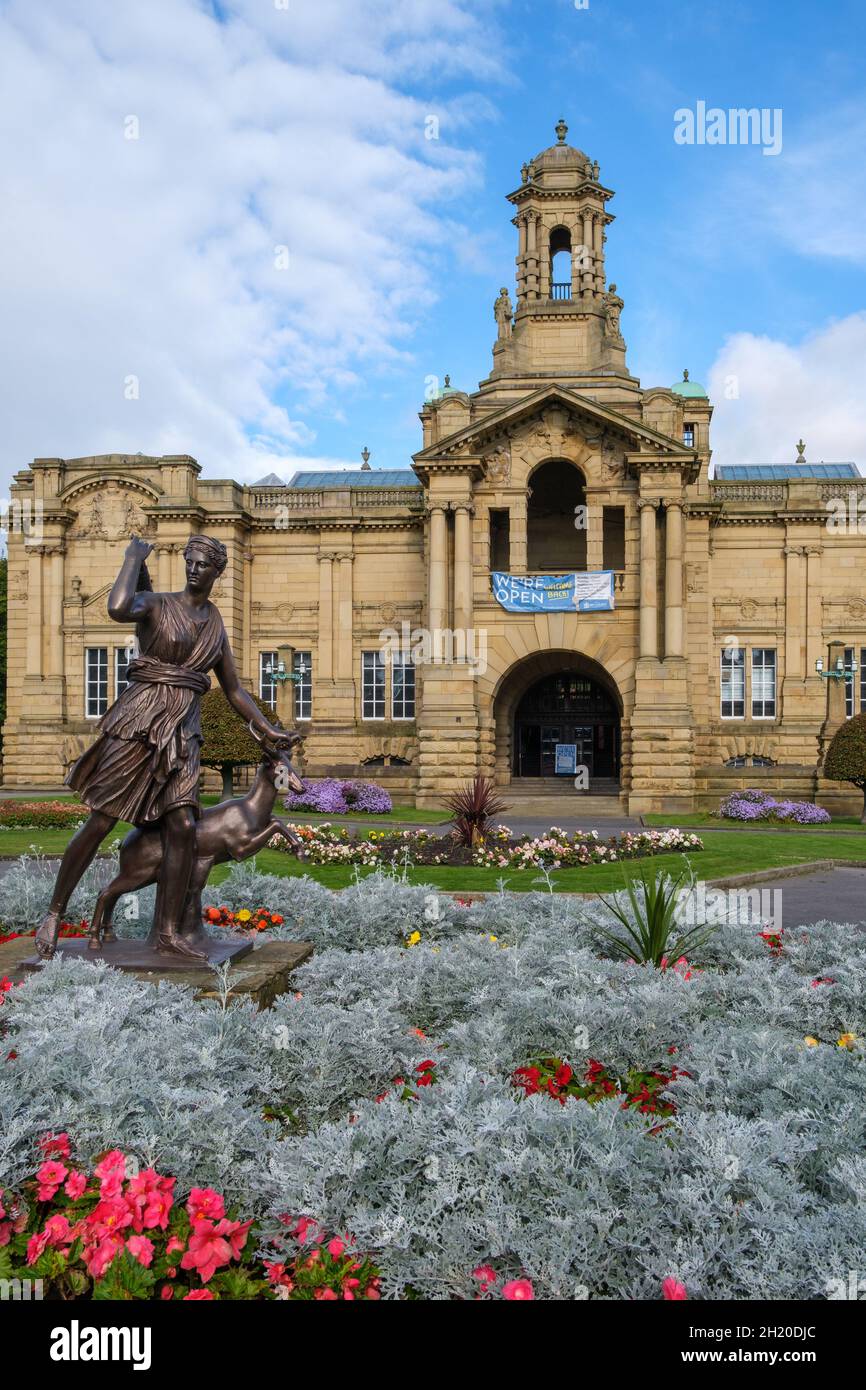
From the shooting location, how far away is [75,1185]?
413 centimetres

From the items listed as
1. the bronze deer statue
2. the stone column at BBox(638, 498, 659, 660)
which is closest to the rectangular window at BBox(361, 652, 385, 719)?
the stone column at BBox(638, 498, 659, 660)

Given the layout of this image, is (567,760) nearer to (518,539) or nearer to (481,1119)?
(518,539)

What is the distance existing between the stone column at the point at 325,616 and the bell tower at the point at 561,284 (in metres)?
9.74

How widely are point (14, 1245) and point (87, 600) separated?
119 ft

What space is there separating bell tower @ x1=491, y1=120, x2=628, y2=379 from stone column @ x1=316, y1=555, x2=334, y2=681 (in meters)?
9.74

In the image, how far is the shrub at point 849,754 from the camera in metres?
28.0

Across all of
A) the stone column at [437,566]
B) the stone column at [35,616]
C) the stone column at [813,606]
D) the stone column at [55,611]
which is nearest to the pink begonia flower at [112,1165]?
the stone column at [437,566]

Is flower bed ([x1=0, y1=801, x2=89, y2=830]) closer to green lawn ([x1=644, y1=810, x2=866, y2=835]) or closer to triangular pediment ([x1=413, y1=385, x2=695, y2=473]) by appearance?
green lawn ([x1=644, y1=810, x2=866, y2=835])

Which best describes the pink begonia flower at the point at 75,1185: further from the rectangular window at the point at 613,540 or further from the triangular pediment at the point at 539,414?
the rectangular window at the point at 613,540

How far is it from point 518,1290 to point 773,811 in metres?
26.9

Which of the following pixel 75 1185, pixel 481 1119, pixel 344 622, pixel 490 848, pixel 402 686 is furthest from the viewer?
pixel 344 622

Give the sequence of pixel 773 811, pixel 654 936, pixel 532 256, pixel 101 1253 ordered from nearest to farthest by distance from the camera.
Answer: pixel 101 1253
pixel 654 936
pixel 773 811
pixel 532 256

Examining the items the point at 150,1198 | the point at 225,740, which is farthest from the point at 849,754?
the point at 150,1198
